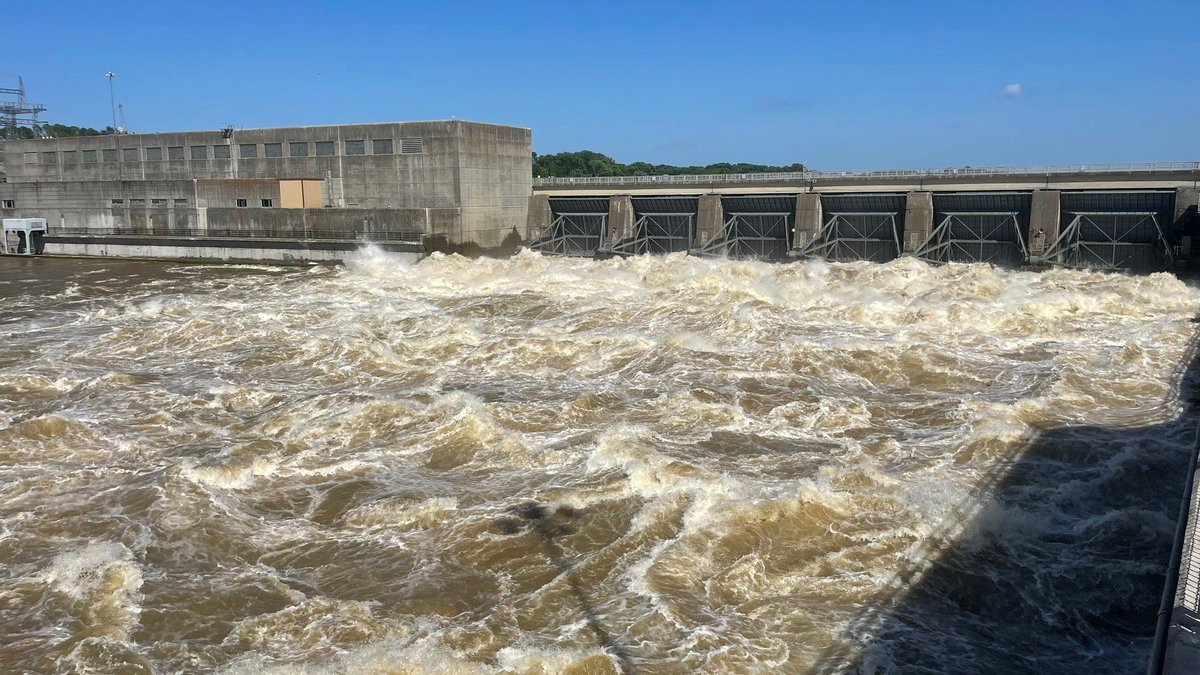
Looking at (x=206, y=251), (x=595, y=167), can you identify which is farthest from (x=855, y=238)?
(x=595, y=167)

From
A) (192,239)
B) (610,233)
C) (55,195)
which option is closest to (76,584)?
(610,233)

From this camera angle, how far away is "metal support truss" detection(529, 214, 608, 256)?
125 ft

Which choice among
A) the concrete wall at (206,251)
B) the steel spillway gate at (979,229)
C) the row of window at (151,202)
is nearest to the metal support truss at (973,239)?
the steel spillway gate at (979,229)

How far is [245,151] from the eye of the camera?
42.3 m

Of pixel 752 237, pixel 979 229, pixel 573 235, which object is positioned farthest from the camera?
pixel 573 235

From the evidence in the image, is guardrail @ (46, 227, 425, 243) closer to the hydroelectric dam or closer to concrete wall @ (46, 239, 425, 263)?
concrete wall @ (46, 239, 425, 263)

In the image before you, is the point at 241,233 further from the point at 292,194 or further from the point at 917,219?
the point at 917,219

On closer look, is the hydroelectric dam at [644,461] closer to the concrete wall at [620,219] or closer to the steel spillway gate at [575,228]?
the concrete wall at [620,219]

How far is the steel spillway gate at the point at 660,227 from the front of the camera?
36384 millimetres

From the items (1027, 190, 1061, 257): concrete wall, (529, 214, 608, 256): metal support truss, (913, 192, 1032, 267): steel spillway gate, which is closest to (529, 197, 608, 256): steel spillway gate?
(529, 214, 608, 256): metal support truss

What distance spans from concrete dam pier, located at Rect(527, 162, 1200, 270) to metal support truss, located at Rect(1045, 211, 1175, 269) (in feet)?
0.12

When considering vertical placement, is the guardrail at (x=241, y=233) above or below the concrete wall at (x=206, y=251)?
above

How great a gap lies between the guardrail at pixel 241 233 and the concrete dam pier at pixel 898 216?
23.0 feet

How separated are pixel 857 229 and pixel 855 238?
0.39 m
